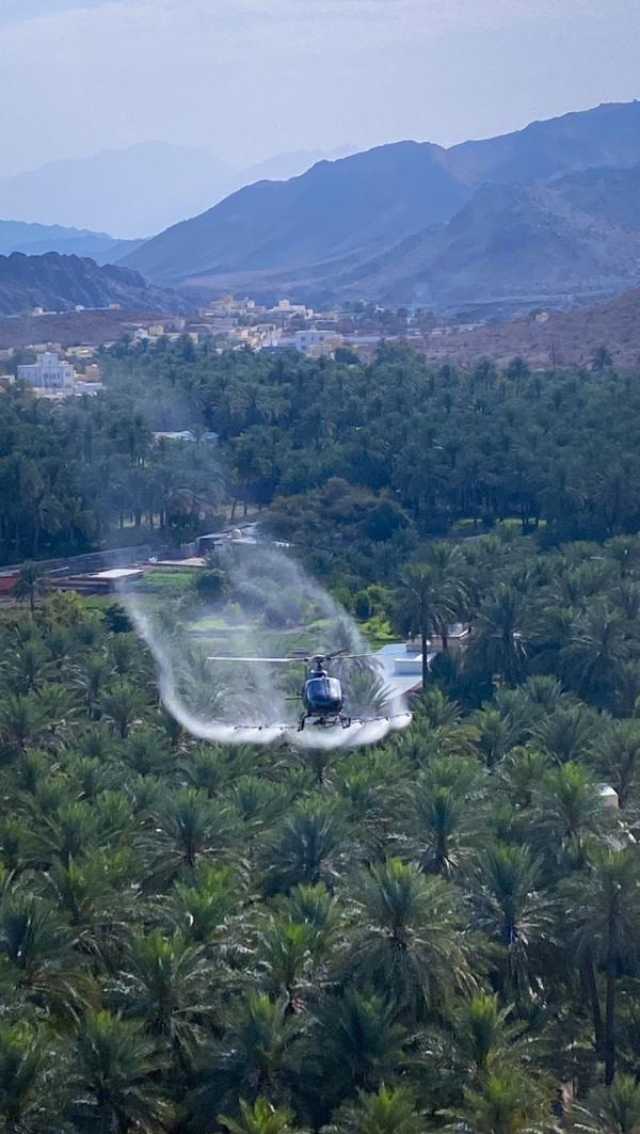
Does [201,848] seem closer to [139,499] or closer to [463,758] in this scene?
[463,758]

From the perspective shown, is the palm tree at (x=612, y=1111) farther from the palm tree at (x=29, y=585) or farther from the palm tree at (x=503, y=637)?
the palm tree at (x=29, y=585)

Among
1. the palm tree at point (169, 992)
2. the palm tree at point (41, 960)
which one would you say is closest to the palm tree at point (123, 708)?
the palm tree at point (41, 960)

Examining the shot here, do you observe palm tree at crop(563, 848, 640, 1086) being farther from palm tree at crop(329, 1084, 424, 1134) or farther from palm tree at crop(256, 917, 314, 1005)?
palm tree at crop(329, 1084, 424, 1134)

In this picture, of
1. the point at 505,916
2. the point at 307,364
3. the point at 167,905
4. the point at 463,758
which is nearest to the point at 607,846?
the point at 505,916

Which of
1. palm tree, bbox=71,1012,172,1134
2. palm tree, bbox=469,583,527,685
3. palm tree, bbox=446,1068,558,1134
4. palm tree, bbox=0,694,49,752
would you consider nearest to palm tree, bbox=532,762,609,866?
palm tree, bbox=446,1068,558,1134

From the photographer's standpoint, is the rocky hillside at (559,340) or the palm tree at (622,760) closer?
the palm tree at (622,760)

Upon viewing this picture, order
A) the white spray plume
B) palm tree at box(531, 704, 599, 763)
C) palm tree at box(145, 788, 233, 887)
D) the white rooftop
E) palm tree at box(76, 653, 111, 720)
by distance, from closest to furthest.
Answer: palm tree at box(145, 788, 233, 887), palm tree at box(531, 704, 599, 763), the white spray plume, palm tree at box(76, 653, 111, 720), the white rooftop
